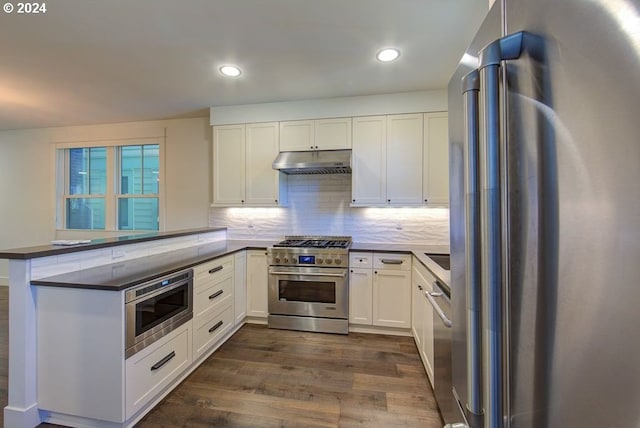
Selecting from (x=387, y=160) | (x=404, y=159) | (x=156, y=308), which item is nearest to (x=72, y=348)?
(x=156, y=308)

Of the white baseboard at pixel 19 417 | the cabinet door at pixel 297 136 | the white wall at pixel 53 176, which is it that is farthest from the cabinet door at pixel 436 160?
the white baseboard at pixel 19 417

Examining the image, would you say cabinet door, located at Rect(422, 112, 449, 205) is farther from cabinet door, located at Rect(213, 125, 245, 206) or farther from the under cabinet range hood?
cabinet door, located at Rect(213, 125, 245, 206)

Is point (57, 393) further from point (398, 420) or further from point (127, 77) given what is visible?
point (127, 77)

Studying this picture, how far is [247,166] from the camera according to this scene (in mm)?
3703

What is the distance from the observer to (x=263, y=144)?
3.65m

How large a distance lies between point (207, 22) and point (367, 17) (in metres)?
1.09

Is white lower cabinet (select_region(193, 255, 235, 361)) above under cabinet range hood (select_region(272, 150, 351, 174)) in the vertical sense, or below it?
below

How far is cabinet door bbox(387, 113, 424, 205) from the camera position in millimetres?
3311

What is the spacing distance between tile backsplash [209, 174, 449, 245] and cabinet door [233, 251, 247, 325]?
0.67 m

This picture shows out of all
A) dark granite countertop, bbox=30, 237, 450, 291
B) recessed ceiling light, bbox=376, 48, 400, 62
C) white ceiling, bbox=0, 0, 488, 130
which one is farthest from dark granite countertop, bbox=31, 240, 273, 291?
recessed ceiling light, bbox=376, 48, 400, 62

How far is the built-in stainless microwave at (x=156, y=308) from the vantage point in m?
1.77

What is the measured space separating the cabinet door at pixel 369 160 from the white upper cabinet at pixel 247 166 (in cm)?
96

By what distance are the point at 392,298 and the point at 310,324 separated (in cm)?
93

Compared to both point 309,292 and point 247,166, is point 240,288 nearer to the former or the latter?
point 309,292
